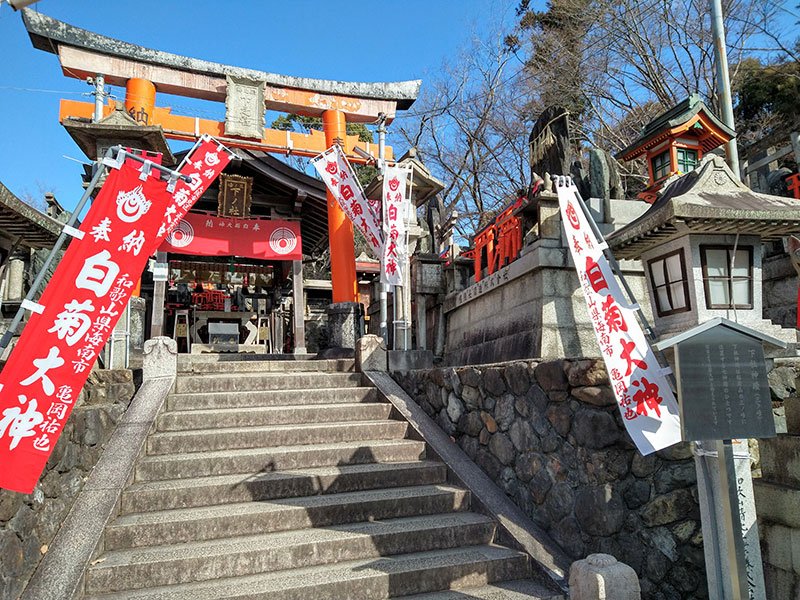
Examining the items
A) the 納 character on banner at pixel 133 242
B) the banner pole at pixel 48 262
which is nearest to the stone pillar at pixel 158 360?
the 納 character on banner at pixel 133 242

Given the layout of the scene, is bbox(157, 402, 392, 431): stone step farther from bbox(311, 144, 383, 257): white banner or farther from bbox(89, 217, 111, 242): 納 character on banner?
bbox(311, 144, 383, 257): white banner

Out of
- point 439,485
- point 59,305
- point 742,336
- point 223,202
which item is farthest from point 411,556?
Answer: point 223,202

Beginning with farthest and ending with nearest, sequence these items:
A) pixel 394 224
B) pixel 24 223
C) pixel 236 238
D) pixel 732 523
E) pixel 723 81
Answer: pixel 236 238
pixel 723 81
pixel 394 224
pixel 24 223
pixel 732 523

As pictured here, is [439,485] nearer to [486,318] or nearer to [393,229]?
[486,318]

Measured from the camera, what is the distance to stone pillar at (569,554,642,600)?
3645 mm

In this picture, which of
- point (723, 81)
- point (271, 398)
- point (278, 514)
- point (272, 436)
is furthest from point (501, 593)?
point (723, 81)

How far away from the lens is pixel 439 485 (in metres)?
5.81

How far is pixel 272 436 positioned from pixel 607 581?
13.0 ft

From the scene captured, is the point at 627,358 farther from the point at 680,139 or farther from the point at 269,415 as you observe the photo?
the point at 680,139

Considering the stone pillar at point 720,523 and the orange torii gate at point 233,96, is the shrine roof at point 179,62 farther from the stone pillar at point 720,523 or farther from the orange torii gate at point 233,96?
the stone pillar at point 720,523

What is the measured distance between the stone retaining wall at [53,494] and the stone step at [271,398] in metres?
→ 0.85

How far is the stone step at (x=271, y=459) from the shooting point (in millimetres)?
5457

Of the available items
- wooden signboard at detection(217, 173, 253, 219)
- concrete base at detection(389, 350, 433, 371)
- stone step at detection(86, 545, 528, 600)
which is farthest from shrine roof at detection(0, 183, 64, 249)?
wooden signboard at detection(217, 173, 253, 219)

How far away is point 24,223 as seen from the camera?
527 centimetres
